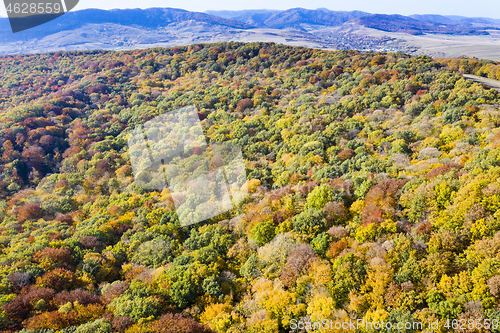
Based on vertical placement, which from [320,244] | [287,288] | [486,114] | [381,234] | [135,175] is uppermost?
[486,114]

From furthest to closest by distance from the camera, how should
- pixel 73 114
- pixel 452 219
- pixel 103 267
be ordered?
pixel 73 114 → pixel 103 267 → pixel 452 219

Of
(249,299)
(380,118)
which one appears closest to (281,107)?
(380,118)

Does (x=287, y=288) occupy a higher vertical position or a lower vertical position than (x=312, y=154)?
lower

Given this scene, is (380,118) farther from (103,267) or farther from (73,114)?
(73,114)

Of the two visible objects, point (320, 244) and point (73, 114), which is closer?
point (320, 244)

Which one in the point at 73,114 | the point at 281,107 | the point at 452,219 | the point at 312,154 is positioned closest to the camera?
the point at 452,219

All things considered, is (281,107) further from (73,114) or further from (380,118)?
(73,114)

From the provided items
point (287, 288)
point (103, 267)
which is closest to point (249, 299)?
point (287, 288)
